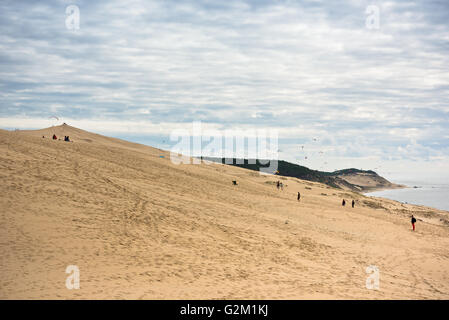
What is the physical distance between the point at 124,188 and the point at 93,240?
10.9 meters

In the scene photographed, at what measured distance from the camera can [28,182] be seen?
22.3 metres

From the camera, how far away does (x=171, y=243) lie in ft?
60.1

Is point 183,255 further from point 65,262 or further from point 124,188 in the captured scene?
point 124,188

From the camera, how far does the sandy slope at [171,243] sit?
1308 cm

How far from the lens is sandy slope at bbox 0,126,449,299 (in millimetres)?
13078

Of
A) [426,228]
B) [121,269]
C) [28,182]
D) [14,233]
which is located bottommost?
[426,228]

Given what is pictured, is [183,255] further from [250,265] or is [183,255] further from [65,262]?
[65,262]

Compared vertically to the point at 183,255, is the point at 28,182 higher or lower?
higher
